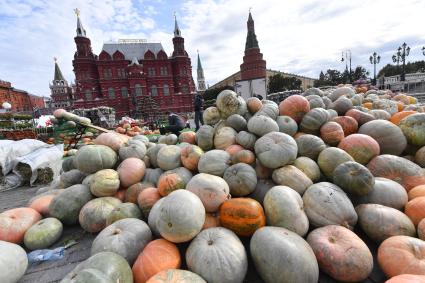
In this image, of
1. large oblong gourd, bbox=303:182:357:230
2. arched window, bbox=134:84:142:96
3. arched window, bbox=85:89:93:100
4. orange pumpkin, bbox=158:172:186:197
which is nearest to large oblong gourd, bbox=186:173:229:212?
orange pumpkin, bbox=158:172:186:197

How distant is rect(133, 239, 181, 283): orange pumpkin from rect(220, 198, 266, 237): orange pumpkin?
2.14 ft

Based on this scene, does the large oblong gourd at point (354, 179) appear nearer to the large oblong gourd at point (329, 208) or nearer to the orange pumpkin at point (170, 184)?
the large oblong gourd at point (329, 208)

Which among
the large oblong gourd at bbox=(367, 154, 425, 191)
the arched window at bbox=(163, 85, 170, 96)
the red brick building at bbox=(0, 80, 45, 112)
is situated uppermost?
the red brick building at bbox=(0, 80, 45, 112)

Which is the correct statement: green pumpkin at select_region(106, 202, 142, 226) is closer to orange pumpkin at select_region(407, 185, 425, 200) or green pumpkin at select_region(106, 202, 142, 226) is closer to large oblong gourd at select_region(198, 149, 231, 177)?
large oblong gourd at select_region(198, 149, 231, 177)

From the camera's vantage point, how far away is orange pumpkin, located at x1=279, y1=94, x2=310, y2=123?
410cm

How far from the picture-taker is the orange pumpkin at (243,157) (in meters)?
3.29

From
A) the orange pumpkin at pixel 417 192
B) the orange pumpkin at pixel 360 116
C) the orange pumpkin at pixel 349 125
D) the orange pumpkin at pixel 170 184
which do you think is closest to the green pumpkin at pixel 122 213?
the orange pumpkin at pixel 170 184

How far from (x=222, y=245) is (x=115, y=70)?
51357 mm

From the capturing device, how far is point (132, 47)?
5150cm

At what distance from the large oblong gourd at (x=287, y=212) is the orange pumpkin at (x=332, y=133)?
164 cm

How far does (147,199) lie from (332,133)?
3.18 m

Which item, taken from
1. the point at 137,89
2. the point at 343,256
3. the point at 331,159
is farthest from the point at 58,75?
the point at 343,256

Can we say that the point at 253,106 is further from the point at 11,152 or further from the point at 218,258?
the point at 11,152

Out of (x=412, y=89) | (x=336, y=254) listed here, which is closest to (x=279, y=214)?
(x=336, y=254)
